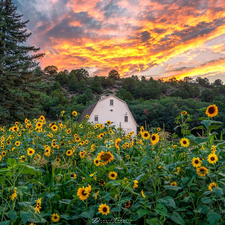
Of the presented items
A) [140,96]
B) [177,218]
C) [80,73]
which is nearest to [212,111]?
[177,218]

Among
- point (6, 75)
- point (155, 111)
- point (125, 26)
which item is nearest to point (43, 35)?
point (125, 26)

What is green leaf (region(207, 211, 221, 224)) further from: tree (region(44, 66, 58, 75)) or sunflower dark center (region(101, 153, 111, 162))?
tree (region(44, 66, 58, 75))

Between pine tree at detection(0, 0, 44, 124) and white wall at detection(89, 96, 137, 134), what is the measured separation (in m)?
9.18

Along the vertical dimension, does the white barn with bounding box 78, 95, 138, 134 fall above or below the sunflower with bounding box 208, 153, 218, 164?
above

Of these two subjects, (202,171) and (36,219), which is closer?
(36,219)

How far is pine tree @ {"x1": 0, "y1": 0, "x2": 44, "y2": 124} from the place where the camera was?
527 inches

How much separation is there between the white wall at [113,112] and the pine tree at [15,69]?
918cm

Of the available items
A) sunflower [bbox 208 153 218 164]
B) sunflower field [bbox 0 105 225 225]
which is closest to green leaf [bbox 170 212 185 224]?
sunflower field [bbox 0 105 225 225]

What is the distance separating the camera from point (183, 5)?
6734 mm

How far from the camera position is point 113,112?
25.2 metres

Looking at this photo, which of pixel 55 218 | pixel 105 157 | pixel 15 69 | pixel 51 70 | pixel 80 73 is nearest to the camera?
pixel 55 218

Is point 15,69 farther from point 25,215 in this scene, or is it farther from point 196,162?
point 196,162

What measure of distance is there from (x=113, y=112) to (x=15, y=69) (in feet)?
44.4

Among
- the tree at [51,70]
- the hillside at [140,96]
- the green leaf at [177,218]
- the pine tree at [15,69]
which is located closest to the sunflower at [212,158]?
the green leaf at [177,218]
